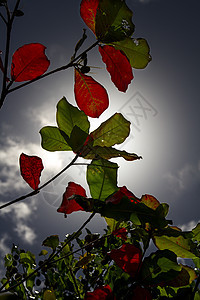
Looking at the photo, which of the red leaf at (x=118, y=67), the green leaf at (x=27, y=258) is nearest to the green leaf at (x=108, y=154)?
the red leaf at (x=118, y=67)

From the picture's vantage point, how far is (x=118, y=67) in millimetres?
1041

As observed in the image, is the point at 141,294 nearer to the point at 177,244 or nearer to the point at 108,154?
the point at 177,244

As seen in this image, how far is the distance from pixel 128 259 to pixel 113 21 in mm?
900

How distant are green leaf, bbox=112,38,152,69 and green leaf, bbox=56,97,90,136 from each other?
27 cm

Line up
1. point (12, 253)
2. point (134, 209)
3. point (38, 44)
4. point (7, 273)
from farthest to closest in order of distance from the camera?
point (12, 253) < point (7, 273) < point (38, 44) < point (134, 209)

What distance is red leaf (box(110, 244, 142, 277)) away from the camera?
3.51ft

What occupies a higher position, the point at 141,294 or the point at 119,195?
the point at 119,195

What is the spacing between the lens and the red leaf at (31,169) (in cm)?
106

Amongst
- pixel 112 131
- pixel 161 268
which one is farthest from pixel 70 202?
pixel 161 268

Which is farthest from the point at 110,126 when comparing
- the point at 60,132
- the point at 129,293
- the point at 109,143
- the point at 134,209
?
the point at 129,293

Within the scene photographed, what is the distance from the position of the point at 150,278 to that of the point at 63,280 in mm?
1255

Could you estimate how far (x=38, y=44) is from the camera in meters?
1.04

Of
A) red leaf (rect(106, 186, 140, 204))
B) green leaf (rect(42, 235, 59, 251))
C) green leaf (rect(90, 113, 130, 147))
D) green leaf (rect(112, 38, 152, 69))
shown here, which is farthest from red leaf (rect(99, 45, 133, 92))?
green leaf (rect(42, 235, 59, 251))

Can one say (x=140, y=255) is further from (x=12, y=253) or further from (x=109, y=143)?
(x=12, y=253)
